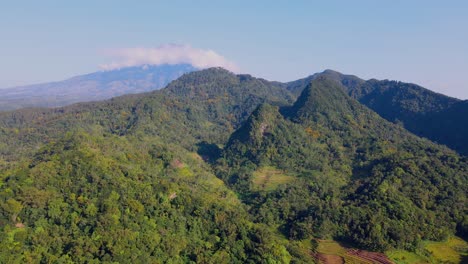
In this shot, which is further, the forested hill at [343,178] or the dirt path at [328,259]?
the forested hill at [343,178]

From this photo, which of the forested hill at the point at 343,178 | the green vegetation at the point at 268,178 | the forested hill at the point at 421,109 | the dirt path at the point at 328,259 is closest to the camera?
the dirt path at the point at 328,259

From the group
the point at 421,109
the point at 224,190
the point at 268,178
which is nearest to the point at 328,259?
the point at 224,190

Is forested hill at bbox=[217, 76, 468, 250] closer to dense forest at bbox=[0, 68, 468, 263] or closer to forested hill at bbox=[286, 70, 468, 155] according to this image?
dense forest at bbox=[0, 68, 468, 263]

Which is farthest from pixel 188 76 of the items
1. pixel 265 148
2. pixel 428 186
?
pixel 428 186

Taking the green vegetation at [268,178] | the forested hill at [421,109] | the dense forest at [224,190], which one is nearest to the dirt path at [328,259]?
the dense forest at [224,190]

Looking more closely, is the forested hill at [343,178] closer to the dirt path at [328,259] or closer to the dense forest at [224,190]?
the dense forest at [224,190]

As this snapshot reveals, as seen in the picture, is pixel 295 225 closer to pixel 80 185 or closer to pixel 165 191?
pixel 165 191

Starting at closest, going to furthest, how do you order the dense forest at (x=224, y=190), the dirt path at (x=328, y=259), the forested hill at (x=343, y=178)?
the dense forest at (x=224, y=190), the dirt path at (x=328, y=259), the forested hill at (x=343, y=178)

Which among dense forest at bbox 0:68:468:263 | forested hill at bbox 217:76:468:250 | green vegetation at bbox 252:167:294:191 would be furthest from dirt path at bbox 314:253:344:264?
green vegetation at bbox 252:167:294:191
